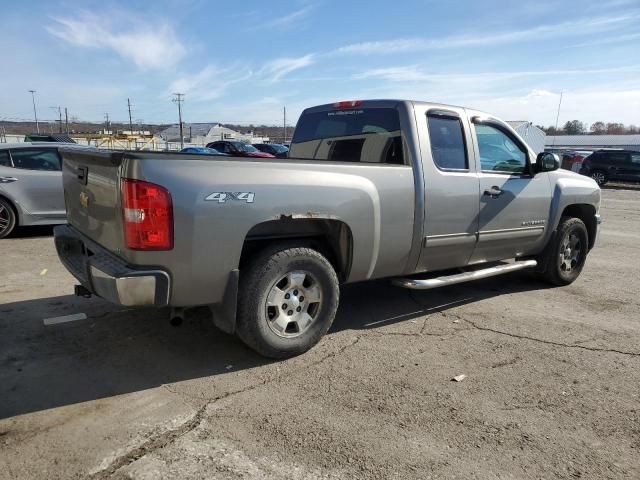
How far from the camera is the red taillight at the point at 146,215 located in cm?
293

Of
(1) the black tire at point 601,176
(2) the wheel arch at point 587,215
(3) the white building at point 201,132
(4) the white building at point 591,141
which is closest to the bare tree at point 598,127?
(4) the white building at point 591,141

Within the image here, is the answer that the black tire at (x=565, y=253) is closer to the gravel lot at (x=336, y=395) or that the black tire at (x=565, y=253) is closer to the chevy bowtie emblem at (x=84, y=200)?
the gravel lot at (x=336, y=395)

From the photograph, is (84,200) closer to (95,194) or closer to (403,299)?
(95,194)

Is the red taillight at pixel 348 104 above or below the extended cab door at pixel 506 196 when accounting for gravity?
above

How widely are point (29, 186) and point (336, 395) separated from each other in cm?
708

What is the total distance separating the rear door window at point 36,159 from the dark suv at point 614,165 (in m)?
23.8

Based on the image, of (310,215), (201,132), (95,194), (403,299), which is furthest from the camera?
(201,132)

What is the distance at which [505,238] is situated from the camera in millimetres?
5070

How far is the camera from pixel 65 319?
14.6 ft

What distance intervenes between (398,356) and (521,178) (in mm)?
2517

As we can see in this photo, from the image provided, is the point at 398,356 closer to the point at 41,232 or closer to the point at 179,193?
the point at 179,193

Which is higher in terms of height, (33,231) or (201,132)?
(201,132)

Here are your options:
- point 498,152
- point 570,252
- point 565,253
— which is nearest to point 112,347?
point 498,152

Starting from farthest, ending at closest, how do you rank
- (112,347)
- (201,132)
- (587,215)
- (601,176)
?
(201,132), (601,176), (587,215), (112,347)
